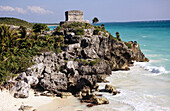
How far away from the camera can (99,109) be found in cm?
1947

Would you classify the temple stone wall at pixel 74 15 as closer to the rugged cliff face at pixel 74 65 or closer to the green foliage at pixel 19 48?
the rugged cliff face at pixel 74 65

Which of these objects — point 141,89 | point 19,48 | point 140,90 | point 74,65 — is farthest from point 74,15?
point 140,90

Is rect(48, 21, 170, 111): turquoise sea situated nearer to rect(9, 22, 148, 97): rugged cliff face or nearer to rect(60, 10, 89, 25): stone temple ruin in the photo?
rect(9, 22, 148, 97): rugged cliff face

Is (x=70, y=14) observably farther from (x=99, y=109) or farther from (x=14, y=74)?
(x=99, y=109)

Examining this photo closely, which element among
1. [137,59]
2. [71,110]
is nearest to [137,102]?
[71,110]

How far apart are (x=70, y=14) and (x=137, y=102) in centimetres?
3061

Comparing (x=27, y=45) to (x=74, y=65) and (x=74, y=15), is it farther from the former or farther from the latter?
(x=74, y=15)

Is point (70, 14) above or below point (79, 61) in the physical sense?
above

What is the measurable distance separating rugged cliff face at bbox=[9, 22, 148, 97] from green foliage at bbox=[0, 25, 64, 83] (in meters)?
1.32

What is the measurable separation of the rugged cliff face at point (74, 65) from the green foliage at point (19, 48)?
132 centimetres

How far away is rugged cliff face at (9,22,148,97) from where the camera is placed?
79.8 ft

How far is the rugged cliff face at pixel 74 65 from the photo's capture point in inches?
958

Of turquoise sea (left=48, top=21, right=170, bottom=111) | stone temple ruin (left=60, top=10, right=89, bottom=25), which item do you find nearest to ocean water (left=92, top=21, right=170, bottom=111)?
turquoise sea (left=48, top=21, right=170, bottom=111)

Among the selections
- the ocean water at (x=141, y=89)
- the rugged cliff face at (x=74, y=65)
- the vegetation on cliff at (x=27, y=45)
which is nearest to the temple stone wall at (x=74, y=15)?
the vegetation on cliff at (x=27, y=45)
